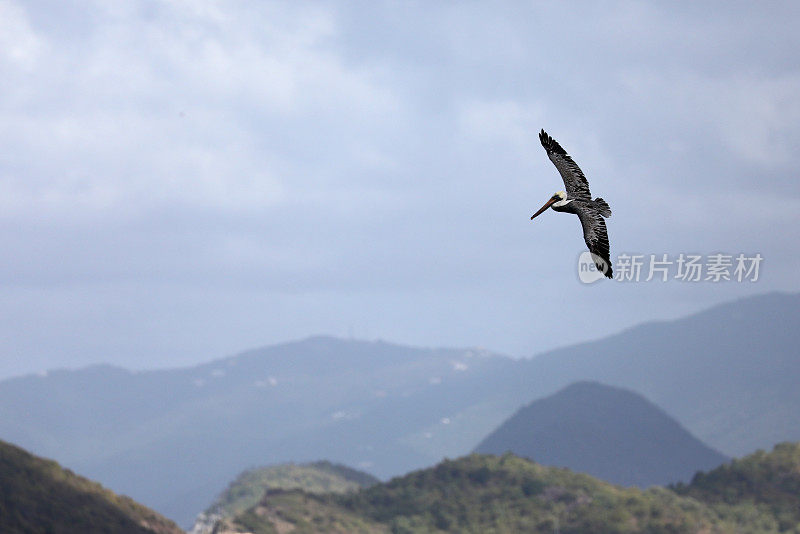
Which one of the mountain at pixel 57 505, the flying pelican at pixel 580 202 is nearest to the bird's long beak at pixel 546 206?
the flying pelican at pixel 580 202

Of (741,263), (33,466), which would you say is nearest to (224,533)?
(33,466)

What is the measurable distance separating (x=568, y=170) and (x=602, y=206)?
1222mm

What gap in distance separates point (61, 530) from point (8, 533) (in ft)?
37.2

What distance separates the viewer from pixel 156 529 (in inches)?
7170

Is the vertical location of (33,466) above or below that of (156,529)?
above

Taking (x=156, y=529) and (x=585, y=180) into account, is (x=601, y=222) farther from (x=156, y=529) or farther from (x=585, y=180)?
(x=156, y=529)

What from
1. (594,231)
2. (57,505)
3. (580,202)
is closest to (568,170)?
(580,202)

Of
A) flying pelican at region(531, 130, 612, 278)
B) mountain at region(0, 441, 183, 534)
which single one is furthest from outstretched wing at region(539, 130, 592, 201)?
mountain at region(0, 441, 183, 534)

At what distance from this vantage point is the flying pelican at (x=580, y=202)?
2455 centimetres

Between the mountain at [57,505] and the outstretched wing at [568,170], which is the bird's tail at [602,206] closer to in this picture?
the outstretched wing at [568,170]

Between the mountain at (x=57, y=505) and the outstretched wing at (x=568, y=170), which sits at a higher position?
the outstretched wing at (x=568, y=170)

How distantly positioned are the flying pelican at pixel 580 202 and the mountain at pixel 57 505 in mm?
144347

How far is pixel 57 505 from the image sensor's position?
168125 mm

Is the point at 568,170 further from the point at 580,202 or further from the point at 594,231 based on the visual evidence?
the point at 594,231
